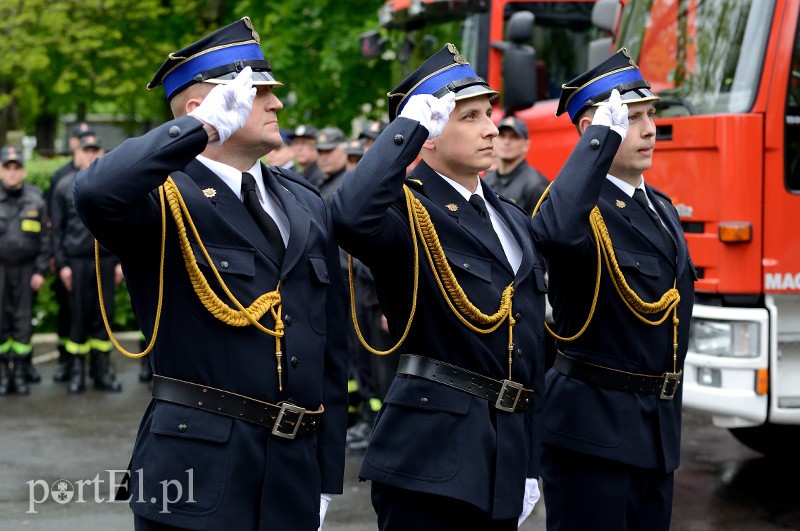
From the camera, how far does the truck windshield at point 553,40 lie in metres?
9.92

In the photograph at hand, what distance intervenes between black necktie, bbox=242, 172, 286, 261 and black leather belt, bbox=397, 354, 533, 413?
653 millimetres

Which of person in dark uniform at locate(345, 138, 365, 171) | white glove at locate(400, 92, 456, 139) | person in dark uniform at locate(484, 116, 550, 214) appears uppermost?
white glove at locate(400, 92, 456, 139)

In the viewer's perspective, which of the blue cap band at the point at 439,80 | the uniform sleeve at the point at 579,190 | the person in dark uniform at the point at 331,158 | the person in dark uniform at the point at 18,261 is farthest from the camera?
the person in dark uniform at the point at 18,261

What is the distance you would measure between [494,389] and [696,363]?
296cm

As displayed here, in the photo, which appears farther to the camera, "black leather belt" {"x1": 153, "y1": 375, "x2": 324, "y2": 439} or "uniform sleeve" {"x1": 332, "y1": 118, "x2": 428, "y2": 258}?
"uniform sleeve" {"x1": 332, "y1": 118, "x2": 428, "y2": 258}

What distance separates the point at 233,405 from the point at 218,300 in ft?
0.99

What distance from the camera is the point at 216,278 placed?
359 cm

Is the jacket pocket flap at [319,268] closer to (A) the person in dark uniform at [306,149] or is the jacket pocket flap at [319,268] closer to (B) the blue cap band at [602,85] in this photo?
(B) the blue cap band at [602,85]

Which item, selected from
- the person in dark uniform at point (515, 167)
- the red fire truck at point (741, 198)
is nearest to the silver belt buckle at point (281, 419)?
the red fire truck at point (741, 198)

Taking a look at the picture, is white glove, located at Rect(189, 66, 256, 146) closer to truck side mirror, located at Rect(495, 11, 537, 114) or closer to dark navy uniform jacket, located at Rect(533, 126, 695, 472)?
dark navy uniform jacket, located at Rect(533, 126, 695, 472)

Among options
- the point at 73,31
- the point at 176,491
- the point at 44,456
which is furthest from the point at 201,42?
the point at 73,31

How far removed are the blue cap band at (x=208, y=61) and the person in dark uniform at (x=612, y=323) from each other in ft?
4.10

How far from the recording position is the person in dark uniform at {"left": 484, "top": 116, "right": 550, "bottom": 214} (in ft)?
28.8

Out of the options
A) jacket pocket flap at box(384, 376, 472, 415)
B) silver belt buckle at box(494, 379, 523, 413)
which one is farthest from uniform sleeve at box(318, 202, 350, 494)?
silver belt buckle at box(494, 379, 523, 413)
